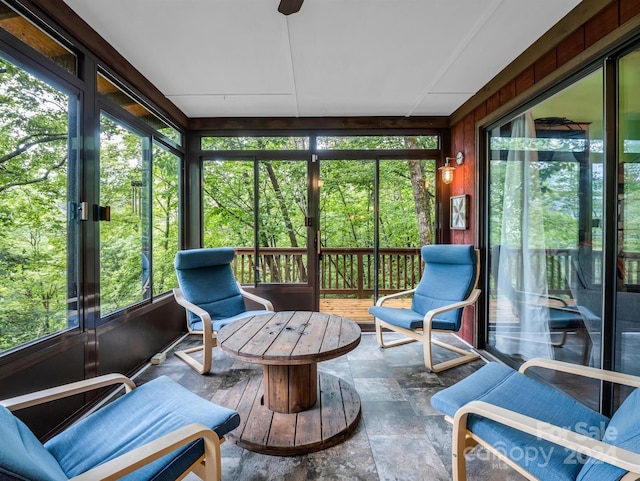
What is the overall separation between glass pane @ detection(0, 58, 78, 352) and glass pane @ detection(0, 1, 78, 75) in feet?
0.68

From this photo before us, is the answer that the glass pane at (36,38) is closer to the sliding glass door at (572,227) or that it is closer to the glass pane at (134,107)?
the glass pane at (134,107)

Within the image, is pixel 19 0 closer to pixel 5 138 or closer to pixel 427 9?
pixel 5 138

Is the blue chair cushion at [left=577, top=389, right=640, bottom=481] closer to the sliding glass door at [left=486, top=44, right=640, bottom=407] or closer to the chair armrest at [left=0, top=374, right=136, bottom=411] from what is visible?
the sliding glass door at [left=486, top=44, right=640, bottom=407]

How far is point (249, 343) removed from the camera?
193 cm

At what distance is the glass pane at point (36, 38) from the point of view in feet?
5.53

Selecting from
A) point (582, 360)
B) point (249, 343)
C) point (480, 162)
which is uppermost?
point (480, 162)

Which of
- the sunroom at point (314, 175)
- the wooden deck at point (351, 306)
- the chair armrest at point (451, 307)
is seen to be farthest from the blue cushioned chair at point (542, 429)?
the wooden deck at point (351, 306)

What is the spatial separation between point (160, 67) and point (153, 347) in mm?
2620

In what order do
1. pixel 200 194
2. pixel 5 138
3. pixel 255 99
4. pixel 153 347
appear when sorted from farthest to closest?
pixel 200 194, pixel 255 99, pixel 153 347, pixel 5 138

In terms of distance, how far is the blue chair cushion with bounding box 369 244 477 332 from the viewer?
113 inches

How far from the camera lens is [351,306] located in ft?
15.9

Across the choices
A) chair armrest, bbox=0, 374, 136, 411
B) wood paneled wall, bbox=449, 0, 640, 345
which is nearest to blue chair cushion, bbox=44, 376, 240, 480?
chair armrest, bbox=0, 374, 136, 411

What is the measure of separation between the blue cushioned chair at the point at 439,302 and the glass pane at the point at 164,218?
7.53 feet

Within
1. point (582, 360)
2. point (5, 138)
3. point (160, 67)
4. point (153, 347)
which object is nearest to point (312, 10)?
point (160, 67)
